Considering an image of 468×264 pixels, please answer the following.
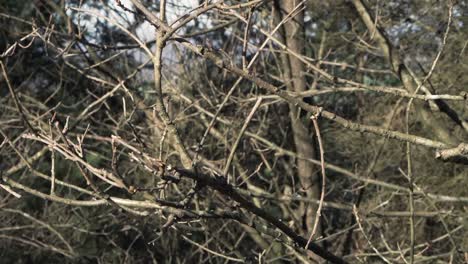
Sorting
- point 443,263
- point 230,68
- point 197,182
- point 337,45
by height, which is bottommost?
point 443,263

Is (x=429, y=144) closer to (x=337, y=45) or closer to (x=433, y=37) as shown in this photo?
(x=433, y=37)

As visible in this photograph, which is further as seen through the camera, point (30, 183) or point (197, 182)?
point (30, 183)

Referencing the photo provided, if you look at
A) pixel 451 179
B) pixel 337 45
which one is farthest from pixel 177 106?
pixel 451 179

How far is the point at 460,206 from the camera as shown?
740cm

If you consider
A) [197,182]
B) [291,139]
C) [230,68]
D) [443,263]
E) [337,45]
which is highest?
[230,68]

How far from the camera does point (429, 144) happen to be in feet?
10.7

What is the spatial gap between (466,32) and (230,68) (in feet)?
16.1

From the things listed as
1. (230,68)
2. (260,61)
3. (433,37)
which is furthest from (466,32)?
(230,68)

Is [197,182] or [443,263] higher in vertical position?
[197,182]

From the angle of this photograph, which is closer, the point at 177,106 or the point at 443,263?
the point at 443,263

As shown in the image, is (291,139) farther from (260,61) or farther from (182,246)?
(182,246)

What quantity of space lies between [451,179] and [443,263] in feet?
4.31

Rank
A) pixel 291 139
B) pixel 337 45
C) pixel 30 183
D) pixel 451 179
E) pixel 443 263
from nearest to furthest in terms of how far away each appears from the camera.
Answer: pixel 443 263 < pixel 451 179 < pixel 291 139 < pixel 337 45 < pixel 30 183

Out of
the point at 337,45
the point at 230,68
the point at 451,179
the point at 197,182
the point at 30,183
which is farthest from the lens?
the point at 30,183
